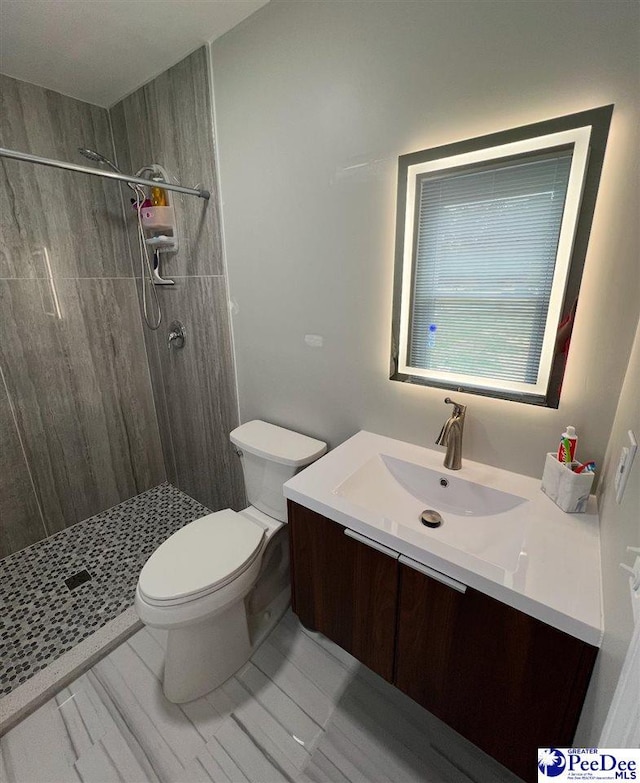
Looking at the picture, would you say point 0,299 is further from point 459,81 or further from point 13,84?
point 459,81

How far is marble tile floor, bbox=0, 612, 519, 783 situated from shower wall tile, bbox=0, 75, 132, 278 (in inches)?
76.0

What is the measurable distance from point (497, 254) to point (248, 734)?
1751 millimetres

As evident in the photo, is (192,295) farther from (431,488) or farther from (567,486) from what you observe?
(567,486)

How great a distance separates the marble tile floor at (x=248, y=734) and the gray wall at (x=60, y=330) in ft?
3.53

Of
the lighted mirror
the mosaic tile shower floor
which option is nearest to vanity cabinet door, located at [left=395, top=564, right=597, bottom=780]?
the lighted mirror

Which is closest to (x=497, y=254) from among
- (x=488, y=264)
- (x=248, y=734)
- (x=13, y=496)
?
(x=488, y=264)

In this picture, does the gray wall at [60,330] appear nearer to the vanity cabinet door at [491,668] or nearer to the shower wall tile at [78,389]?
the shower wall tile at [78,389]

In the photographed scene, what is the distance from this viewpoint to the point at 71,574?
1.83m

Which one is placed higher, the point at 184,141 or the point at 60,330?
the point at 184,141

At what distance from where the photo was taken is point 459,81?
3.23 feet

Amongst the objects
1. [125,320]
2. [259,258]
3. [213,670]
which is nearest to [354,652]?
[213,670]

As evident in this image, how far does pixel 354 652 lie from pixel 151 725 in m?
0.78

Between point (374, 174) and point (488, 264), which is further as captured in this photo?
point (374, 174)

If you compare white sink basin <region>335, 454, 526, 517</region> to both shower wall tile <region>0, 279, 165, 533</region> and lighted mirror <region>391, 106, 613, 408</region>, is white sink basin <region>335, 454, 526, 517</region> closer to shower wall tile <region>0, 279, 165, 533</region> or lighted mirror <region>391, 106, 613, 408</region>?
lighted mirror <region>391, 106, 613, 408</region>
